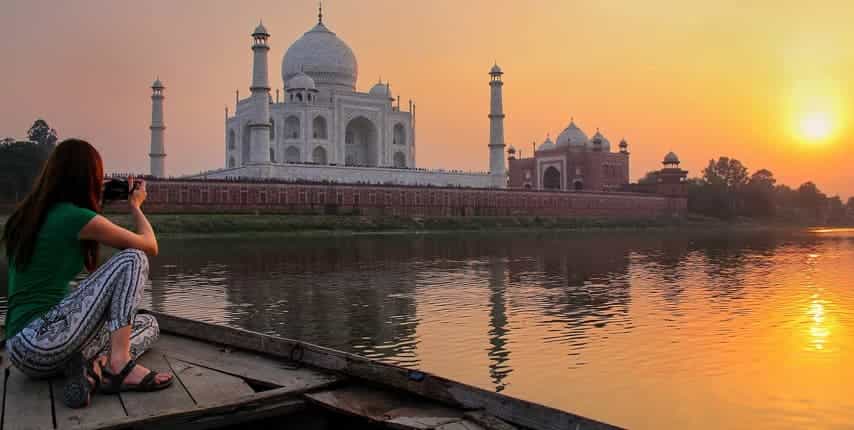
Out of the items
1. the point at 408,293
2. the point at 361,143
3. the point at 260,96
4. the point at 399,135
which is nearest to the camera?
the point at 408,293

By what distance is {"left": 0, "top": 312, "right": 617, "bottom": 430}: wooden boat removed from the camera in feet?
11.1

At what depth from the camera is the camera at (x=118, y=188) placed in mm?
4262

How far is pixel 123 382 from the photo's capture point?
372 centimetres

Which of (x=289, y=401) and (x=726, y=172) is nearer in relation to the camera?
(x=289, y=401)

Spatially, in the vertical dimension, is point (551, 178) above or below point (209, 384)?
above

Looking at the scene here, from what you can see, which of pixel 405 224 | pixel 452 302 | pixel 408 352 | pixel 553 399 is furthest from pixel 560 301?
pixel 405 224

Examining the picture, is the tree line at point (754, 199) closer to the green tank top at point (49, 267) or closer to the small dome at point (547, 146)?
the small dome at point (547, 146)

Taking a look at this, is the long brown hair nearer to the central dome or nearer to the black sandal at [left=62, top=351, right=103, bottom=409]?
the black sandal at [left=62, top=351, right=103, bottom=409]

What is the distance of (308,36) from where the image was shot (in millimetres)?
52312

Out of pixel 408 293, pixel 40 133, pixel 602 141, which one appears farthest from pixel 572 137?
pixel 408 293

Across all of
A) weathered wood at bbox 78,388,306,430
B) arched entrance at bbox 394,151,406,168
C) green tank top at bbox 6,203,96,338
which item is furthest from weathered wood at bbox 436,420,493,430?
arched entrance at bbox 394,151,406,168

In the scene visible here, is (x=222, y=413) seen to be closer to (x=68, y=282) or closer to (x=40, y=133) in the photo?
(x=68, y=282)

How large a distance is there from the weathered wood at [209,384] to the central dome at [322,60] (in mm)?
48086

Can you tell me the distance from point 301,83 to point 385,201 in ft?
33.0
